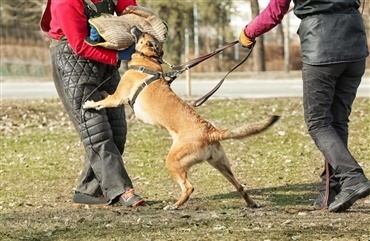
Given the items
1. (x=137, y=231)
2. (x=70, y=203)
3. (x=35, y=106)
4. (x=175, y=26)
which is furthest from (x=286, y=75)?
(x=137, y=231)

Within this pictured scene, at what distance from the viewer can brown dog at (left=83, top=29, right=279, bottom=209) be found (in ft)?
23.7

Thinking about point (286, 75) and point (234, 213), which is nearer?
point (234, 213)

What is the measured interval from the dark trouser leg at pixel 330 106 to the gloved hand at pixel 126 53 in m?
1.66

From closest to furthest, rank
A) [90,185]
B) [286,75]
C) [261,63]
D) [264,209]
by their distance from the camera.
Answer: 1. [264,209]
2. [90,185]
3. [286,75]
4. [261,63]

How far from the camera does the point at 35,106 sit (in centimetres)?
1603

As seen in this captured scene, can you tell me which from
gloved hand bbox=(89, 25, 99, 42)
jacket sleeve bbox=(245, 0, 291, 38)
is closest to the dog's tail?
jacket sleeve bbox=(245, 0, 291, 38)

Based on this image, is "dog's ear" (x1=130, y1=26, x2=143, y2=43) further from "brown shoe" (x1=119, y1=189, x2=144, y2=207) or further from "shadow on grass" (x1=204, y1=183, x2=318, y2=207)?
"shadow on grass" (x1=204, y1=183, x2=318, y2=207)

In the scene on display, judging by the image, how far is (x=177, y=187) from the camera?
919 cm

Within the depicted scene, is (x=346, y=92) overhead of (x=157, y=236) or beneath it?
overhead

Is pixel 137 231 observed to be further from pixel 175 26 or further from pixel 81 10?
pixel 175 26

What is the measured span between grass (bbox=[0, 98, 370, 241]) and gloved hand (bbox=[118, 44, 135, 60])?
135 cm

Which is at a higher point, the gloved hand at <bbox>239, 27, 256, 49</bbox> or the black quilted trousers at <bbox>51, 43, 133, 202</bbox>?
the gloved hand at <bbox>239, 27, 256, 49</bbox>

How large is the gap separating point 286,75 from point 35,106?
14381 millimetres

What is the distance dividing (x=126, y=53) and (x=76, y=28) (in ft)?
1.80
